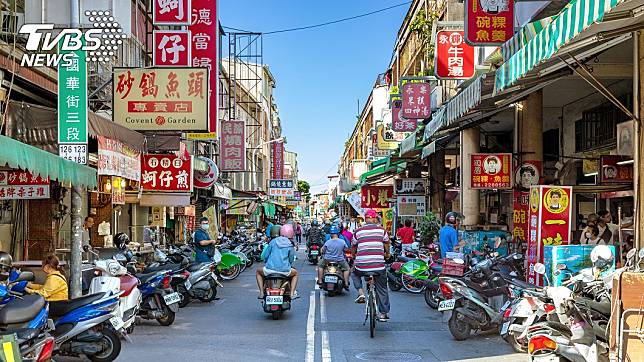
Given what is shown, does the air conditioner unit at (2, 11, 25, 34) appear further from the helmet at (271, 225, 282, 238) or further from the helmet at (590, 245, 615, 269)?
the helmet at (590, 245, 615, 269)

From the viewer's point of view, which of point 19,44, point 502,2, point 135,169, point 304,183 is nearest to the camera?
point 19,44

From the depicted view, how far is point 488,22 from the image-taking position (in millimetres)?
15227

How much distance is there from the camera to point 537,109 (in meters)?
15.9

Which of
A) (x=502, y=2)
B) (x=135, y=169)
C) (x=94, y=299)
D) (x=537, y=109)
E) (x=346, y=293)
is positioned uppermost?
(x=502, y=2)

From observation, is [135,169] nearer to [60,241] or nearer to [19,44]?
[19,44]

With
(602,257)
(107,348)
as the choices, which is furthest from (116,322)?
(602,257)

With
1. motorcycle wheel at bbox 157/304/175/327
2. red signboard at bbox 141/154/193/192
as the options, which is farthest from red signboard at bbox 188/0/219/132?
motorcycle wheel at bbox 157/304/175/327

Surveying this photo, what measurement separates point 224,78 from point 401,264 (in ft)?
80.9

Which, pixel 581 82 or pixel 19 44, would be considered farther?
pixel 581 82

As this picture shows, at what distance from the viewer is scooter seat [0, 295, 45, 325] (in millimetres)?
6684

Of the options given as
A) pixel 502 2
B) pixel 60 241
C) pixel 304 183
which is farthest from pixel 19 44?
pixel 304 183

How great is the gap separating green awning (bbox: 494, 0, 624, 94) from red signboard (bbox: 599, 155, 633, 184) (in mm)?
4963

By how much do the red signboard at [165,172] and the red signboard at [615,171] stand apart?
9.95 m

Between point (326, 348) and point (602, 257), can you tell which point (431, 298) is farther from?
point (602, 257)
